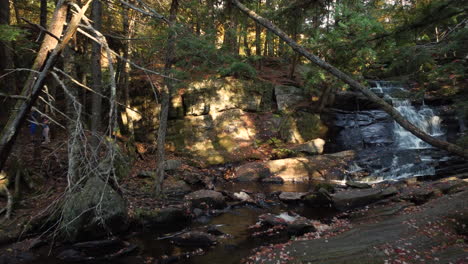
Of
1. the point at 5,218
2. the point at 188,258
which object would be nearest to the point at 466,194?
the point at 188,258

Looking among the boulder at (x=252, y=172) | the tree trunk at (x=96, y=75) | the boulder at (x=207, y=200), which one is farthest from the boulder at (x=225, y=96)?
the tree trunk at (x=96, y=75)

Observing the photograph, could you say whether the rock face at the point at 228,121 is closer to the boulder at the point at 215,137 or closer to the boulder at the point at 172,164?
the boulder at the point at 215,137

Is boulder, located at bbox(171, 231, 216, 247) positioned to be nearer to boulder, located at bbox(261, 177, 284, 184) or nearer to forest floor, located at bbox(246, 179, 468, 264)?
forest floor, located at bbox(246, 179, 468, 264)

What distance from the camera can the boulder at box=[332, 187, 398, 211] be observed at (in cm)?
1183

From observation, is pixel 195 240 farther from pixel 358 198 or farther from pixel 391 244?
pixel 358 198

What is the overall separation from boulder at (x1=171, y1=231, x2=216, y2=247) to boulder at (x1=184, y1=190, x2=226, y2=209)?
10.3 ft

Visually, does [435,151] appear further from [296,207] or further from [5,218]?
[5,218]

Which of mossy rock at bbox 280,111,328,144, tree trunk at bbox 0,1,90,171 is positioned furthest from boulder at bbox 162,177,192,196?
tree trunk at bbox 0,1,90,171

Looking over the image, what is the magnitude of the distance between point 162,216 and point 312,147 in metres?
12.3

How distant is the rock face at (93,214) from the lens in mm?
8609

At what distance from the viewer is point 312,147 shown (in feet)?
65.1

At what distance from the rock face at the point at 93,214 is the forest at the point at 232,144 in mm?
46

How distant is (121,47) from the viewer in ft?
61.8

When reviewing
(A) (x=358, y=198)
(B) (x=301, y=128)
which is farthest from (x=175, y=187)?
(B) (x=301, y=128)
